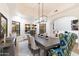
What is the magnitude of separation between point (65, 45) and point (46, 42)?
12.2 inches

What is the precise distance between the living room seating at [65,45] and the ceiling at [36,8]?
1.34 ft

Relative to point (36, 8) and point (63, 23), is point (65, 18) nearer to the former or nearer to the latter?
point (63, 23)

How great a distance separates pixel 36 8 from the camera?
5.75 feet

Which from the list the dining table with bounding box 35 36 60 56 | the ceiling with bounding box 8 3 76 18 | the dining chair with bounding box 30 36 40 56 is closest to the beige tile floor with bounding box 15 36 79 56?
the dining chair with bounding box 30 36 40 56

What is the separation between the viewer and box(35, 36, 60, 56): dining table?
174 cm

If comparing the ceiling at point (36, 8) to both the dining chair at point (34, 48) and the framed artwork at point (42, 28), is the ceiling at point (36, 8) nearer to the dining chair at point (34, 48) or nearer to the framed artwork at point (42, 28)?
the framed artwork at point (42, 28)

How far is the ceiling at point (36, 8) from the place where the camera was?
1.74m

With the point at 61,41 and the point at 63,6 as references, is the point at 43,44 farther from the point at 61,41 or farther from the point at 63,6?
the point at 63,6

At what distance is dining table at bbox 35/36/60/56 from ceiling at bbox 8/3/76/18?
15.6 inches

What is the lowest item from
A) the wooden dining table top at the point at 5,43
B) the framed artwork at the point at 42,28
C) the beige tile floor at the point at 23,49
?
the beige tile floor at the point at 23,49

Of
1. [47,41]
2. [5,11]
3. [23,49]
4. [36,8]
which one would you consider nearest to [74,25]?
[47,41]

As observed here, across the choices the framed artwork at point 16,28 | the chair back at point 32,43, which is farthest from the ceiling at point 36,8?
the chair back at point 32,43

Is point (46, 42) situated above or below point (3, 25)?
below

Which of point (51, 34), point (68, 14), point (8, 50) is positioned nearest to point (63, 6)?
point (68, 14)
